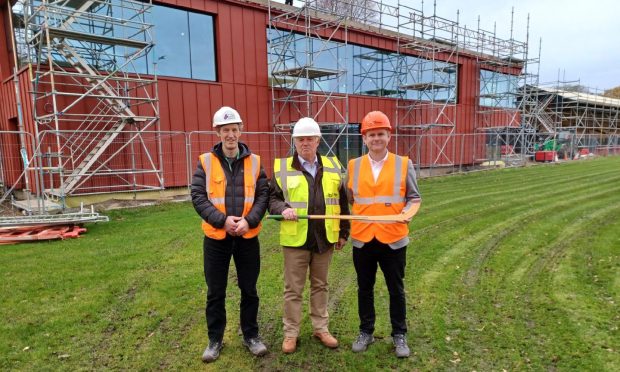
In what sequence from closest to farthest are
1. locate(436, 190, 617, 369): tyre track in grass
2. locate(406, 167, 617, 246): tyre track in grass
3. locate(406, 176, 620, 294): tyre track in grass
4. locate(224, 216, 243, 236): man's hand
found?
locate(224, 216, 243, 236): man's hand → locate(436, 190, 617, 369): tyre track in grass → locate(406, 176, 620, 294): tyre track in grass → locate(406, 167, 617, 246): tyre track in grass

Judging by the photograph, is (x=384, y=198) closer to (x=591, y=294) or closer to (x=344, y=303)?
(x=344, y=303)

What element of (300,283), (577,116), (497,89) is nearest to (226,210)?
(300,283)

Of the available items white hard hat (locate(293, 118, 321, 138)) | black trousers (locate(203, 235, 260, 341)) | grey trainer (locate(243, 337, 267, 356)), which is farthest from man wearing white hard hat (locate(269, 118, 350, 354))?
black trousers (locate(203, 235, 260, 341))

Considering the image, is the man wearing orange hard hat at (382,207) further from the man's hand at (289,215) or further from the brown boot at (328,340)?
the man's hand at (289,215)

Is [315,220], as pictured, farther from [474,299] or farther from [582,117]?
[582,117]

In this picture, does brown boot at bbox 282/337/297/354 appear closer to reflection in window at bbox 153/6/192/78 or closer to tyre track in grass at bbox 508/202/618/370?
tyre track in grass at bbox 508/202/618/370

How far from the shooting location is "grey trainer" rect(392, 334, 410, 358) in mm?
3631

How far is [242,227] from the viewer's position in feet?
11.4

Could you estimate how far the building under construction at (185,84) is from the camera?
35.8 feet

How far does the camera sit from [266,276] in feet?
18.7

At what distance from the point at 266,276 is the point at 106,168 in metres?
8.18

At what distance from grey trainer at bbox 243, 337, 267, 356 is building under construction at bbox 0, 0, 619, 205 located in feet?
23.9

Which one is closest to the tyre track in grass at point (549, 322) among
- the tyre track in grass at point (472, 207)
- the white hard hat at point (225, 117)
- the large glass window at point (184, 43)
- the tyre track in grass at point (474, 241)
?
the tyre track in grass at point (474, 241)

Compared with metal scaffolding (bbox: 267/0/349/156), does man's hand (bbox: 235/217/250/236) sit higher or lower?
lower
